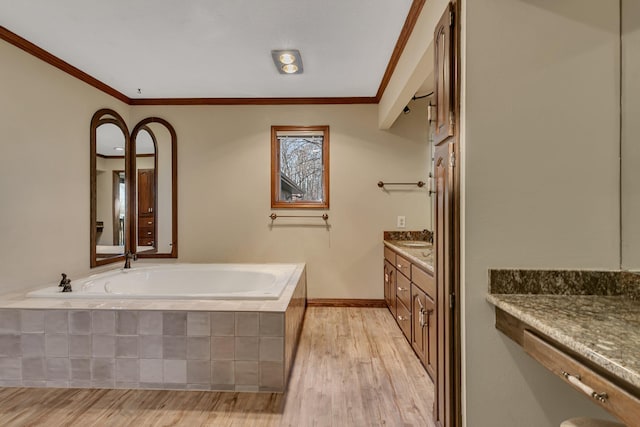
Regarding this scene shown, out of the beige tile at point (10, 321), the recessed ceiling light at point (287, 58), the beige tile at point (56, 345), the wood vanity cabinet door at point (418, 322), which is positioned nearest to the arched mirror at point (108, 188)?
the beige tile at point (10, 321)

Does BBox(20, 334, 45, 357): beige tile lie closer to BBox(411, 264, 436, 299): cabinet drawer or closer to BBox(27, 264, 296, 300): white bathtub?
BBox(27, 264, 296, 300): white bathtub

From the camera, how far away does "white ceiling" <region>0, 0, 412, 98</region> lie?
2012 millimetres

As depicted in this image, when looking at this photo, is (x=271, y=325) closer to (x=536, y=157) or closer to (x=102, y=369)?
(x=102, y=369)

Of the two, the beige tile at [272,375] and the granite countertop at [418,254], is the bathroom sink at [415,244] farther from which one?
the beige tile at [272,375]

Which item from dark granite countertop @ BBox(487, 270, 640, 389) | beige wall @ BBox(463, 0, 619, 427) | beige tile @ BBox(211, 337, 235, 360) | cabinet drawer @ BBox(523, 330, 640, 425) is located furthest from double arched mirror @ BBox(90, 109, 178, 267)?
cabinet drawer @ BBox(523, 330, 640, 425)

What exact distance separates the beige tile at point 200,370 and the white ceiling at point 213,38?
7.21 ft

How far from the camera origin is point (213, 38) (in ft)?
7.72

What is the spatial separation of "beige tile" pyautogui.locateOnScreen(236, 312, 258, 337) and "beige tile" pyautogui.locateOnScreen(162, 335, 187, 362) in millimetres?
341

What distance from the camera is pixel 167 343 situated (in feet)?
6.45

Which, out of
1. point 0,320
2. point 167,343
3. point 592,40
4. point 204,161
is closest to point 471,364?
point 592,40

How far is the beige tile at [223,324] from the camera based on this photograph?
1953 mm

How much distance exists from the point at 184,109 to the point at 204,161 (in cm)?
64

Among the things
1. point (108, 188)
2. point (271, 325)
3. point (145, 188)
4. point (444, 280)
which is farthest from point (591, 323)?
point (145, 188)

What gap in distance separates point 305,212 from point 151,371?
6.98 feet
